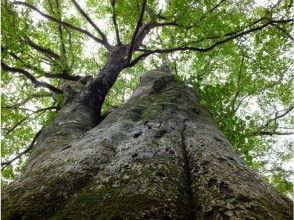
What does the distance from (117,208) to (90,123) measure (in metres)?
3.28

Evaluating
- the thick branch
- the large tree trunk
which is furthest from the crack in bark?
the thick branch

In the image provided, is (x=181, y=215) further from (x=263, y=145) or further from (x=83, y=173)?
(x=263, y=145)

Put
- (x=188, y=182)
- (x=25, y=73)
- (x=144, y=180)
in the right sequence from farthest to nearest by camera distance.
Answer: (x=25, y=73)
(x=188, y=182)
(x=144, y=180)

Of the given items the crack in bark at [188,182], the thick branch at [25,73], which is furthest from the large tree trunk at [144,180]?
the thick branch at [25,73]

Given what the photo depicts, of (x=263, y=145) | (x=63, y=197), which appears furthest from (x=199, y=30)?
(x=263, y=145)

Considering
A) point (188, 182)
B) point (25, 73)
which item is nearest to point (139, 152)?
point (188, 182)

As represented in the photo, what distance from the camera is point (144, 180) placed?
8.01ft

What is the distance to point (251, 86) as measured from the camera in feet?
39.3

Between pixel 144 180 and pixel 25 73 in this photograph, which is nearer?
pixel 144 180

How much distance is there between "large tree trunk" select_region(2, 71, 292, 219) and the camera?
2098mm

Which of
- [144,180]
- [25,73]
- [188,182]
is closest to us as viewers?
[144,180]

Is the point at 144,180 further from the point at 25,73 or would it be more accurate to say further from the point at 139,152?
the point at 25,73

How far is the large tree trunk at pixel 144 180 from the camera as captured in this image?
2.10 m

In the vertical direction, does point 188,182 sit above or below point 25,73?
→ below
